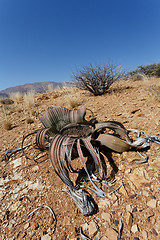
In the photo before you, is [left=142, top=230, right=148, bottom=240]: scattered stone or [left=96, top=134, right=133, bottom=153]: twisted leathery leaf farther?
[left=96, top=134, right=133, bottom=153]: twisted leathery leaf

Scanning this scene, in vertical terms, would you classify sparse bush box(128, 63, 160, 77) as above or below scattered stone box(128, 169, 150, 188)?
above

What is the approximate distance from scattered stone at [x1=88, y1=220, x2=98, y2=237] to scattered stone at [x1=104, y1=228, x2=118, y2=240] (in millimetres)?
71

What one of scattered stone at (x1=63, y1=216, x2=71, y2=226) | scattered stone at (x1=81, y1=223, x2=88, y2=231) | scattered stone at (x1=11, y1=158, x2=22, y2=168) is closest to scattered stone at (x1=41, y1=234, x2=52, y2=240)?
scattered stone at (x1=63, y1=216, x2=71, y2=226)

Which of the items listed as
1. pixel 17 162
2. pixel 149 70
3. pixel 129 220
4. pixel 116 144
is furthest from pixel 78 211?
pixel 149 70

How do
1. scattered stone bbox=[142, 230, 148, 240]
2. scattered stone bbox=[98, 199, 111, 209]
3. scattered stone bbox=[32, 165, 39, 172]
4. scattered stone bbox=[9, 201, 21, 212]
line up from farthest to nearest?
scattered stone bbox=[32, 165, 39, 172] → scattered stone bbox=[9, 201, 21, 212] → scattered stone bbox=[98, 199, 111, 209] → scattered stone bbox=[142, 230, 148, 240]

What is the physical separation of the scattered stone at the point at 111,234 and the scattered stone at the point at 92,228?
0.23ft

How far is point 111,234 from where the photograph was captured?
0.79 meters

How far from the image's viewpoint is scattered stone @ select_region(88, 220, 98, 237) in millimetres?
815

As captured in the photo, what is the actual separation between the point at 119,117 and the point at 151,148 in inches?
43.0

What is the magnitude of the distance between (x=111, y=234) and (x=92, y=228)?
5.2 inches

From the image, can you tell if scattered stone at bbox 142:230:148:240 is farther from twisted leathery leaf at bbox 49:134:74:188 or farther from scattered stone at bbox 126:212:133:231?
twisted leathery leaf at bbox 49:134:74:188

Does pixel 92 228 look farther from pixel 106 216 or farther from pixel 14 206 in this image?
pixel 14 206

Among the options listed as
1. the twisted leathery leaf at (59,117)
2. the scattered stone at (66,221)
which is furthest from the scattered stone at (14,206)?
the twisted leathery leaf at (59,117)

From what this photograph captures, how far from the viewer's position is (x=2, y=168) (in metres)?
1.63
